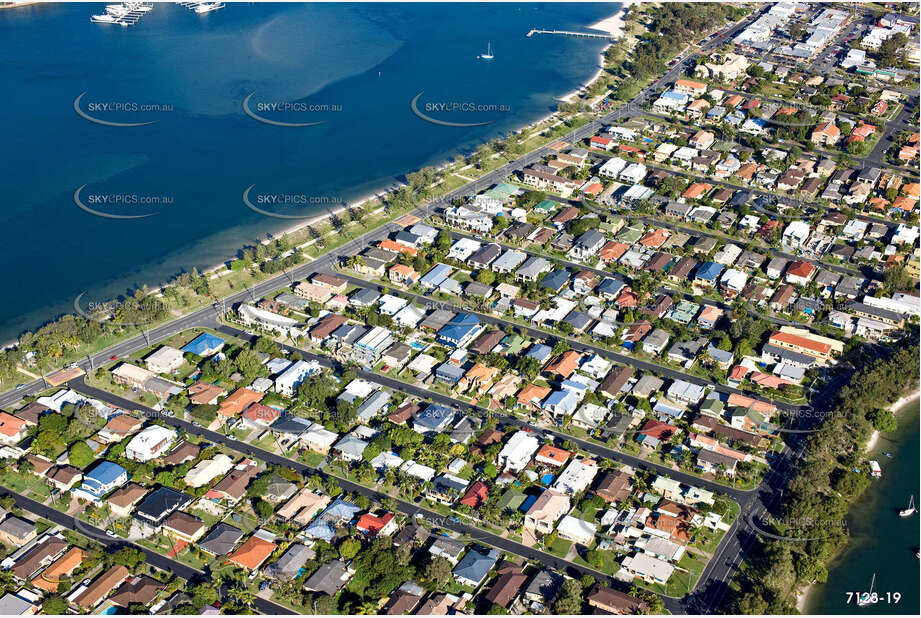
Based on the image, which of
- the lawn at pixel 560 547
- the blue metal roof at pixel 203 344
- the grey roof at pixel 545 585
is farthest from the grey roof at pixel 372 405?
the grey roof at pixel 545 585

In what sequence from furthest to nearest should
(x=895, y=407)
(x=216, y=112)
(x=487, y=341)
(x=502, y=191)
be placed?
(x=216, y=112)
(x=502, y=191)
(x=487, y=341)
(x=895, y=407)

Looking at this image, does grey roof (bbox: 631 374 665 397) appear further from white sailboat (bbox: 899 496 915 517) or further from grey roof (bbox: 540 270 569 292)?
white sailboat (bbox: 899 496 915 517)

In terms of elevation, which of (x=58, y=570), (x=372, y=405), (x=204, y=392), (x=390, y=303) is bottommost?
(x=58, y=570)

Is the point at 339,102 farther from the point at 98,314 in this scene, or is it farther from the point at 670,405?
the point at 670,405

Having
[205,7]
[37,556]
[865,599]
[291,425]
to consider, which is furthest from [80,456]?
[205,7]

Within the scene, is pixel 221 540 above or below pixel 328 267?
below

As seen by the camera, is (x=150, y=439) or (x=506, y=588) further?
(x=150, y=439)

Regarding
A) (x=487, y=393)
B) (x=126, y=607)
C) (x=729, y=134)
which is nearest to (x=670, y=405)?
(x=487, y=393)

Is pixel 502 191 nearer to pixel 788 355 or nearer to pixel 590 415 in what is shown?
pixel 788 355
